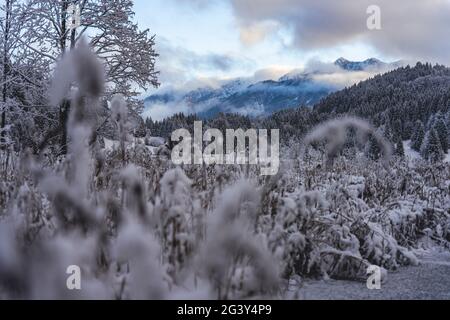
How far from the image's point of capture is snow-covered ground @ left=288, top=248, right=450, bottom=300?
281 centimetres

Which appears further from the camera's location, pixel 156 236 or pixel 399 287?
pixel 399 287

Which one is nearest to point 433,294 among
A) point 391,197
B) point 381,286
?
point 381,286

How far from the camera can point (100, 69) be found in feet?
7.48

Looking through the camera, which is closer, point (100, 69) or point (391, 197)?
point (100, 69)

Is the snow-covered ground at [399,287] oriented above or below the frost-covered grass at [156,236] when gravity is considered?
below

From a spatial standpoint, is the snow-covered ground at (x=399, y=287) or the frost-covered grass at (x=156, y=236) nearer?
the frost-covered grass at (x=156, y=236)

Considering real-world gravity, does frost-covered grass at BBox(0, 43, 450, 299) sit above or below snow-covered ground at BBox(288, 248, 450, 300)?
above

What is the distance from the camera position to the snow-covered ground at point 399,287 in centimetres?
281

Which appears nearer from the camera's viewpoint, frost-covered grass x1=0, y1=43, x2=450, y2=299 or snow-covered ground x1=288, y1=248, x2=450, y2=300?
frost-covered grass x1=0, y1=43, x2=450, y2=299

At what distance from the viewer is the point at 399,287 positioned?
314cm

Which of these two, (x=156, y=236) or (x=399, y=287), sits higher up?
(x=156, y=236)
